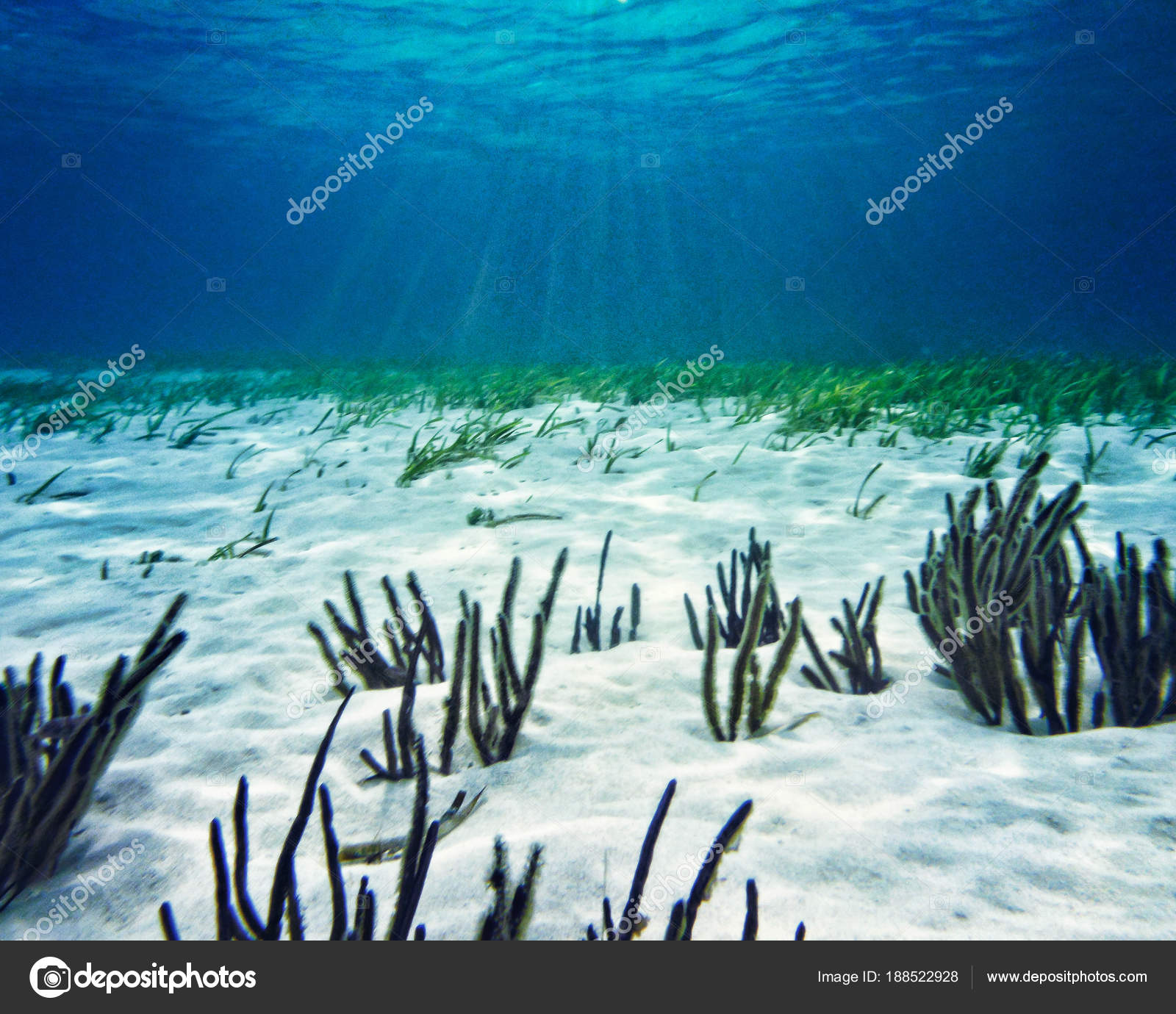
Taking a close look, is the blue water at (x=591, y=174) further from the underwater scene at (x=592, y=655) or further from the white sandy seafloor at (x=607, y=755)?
the white sandy seafloor at (x=607, y=755)

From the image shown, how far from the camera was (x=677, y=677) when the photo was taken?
2.38 m

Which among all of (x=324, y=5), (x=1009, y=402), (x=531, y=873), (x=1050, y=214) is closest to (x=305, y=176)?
(x=324, y=5)

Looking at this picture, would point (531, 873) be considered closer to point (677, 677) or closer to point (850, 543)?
point (677, 677)

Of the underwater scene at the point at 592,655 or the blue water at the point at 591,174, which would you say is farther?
the blue water at the point at 591,174

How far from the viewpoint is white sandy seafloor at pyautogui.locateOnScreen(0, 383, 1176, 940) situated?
54.7 inches

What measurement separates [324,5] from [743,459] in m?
24.0
